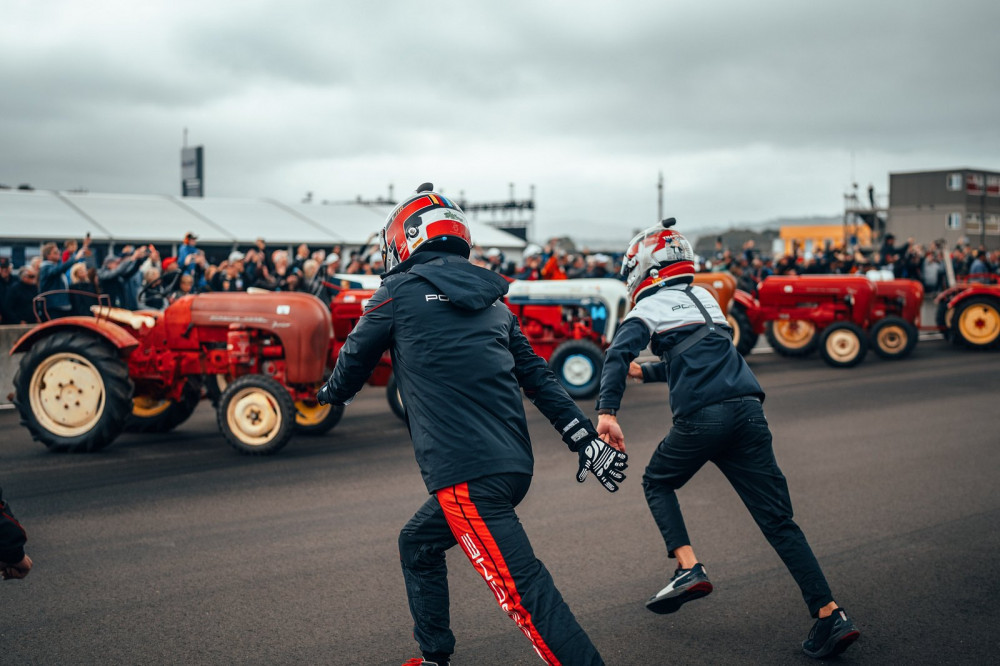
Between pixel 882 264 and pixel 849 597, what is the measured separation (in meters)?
16.6

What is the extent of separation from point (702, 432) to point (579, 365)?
780cm

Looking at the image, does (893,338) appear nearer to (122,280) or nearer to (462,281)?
(122,280)

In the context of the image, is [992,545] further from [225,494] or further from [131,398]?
[131,398]

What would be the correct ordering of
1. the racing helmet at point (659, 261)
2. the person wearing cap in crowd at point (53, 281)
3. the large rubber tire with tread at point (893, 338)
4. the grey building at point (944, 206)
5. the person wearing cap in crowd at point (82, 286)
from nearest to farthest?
the racing helmet at point (659, 261), the person wearing cap in crowd at point (82, 286), the person wearing cap in crowd at point (53, 281), the large rubber tire with tread at point (893, 338), the grey building at point (944, 206)

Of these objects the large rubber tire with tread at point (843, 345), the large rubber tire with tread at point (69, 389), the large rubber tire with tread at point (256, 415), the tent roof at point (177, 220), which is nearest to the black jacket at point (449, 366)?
the large rubber tire with tread at point (256, 415)

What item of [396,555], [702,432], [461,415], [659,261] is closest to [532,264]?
[396,555]

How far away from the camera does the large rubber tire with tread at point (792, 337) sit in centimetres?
1608

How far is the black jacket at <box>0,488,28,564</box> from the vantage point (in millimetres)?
3148

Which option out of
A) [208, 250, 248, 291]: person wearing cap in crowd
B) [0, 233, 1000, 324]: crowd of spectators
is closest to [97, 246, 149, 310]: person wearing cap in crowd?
[0, 233, 1000, 324]: crowd of spectators

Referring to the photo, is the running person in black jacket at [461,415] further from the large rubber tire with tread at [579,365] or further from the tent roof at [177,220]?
Result: the tent roof at [177,220]

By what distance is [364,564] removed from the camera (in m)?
5.11

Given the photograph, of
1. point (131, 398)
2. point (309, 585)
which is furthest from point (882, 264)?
point (309, 585)

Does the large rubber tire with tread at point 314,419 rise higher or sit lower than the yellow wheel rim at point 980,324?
lower

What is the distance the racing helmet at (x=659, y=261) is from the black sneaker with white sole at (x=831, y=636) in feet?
5.47
